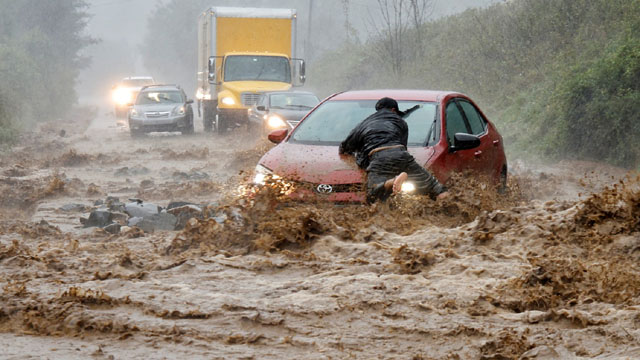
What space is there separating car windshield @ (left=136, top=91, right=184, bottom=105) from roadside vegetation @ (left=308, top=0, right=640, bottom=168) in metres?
9.90

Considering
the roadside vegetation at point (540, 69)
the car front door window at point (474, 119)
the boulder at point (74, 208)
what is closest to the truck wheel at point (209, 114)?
the roadside vegetation at point (540, 69)

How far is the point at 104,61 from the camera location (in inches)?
5108

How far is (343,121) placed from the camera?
356 inches

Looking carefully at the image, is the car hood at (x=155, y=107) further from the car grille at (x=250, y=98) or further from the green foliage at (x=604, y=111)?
the green foliage at (x=604, y=111)

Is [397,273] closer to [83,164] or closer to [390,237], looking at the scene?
[390,237]

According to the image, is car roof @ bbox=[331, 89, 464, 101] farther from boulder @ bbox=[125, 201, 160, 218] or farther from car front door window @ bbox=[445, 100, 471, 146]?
boulder @ bbox=[125, 201, 160, 218]

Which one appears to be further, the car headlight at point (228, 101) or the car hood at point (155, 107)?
the car hood at point (155, 107)

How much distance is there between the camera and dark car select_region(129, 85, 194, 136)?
89.0 ft

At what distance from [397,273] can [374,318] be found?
1034 mm

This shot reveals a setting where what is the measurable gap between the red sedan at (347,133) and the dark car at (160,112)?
1836 cm

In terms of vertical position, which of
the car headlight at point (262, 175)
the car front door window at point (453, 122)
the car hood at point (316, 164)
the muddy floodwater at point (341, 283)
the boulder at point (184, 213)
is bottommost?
the boulder at point (184, 213)

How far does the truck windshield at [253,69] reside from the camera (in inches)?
1019

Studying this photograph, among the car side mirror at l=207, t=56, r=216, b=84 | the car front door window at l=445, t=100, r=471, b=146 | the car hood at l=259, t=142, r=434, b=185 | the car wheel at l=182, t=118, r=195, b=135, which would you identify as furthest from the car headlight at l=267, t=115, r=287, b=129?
the car hood at l=259, t=142, r=434, b=185

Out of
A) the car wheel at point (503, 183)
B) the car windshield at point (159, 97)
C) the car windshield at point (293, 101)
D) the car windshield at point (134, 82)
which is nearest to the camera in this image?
the car wheel at point (503, 183)
